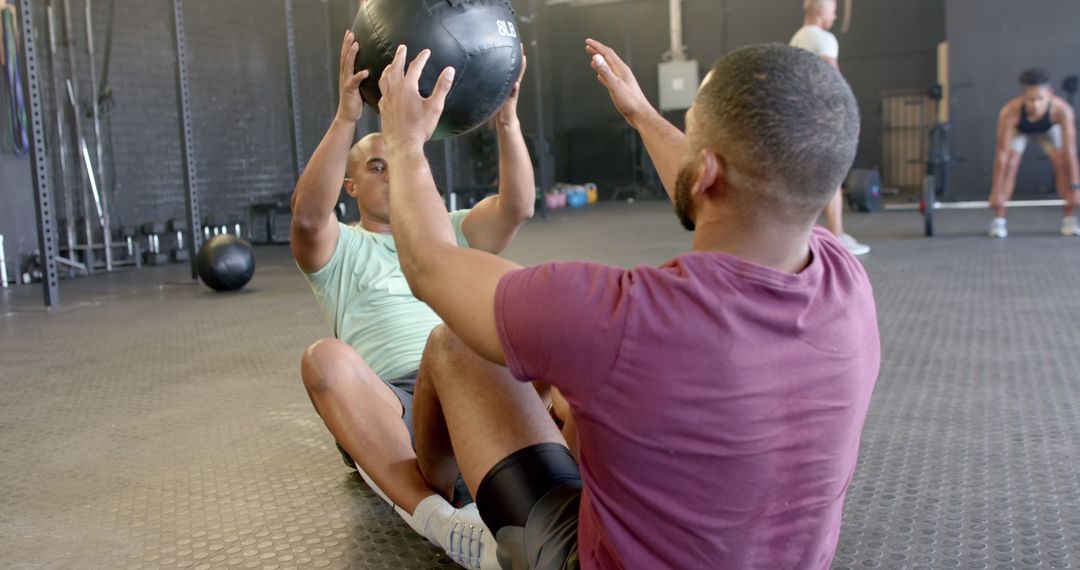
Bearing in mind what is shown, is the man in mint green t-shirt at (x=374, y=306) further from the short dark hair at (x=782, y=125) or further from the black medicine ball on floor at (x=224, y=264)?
the black medicine ball on floor at (x=224, y=264)

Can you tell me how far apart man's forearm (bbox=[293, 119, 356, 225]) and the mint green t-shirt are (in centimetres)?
19

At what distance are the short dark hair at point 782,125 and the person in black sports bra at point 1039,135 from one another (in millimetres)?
5591

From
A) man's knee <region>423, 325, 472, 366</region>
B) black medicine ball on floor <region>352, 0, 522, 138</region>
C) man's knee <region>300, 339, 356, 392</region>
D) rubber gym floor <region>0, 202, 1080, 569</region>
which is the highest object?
black medicine ball on floor <region>352, 0, 522, 138</region>

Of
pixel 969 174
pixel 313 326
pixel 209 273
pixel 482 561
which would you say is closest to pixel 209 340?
pixel 313 326

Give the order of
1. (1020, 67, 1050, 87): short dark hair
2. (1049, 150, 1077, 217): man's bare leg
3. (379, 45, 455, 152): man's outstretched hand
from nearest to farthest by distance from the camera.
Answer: (379, 45, 455, 152): man's outstretched hand < (1020, 67, 1050, 87): short dark hair < (1049, 150, 1077, 217): man's bare leg

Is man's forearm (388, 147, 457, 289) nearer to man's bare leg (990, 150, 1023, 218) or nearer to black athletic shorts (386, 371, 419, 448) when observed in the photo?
black athletic shorts (386, 371, 419, 448)

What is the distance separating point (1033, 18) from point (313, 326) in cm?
812

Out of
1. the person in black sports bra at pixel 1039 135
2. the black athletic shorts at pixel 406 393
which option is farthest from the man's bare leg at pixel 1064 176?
the black athletic shorts at pixel 406 393

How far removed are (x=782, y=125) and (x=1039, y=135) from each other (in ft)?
19.1

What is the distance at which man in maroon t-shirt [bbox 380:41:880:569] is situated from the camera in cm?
83

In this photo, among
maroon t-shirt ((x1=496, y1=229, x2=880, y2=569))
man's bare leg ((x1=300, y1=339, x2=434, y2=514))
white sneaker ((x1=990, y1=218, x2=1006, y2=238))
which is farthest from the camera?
white sneaker ((x1=990, y1=218, x2=1006, y2=238))

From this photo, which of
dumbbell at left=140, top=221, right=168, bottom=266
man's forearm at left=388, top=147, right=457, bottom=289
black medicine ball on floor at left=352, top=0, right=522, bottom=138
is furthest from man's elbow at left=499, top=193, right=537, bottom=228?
dumbbell at left=140, top=221, right=168, bottom=266

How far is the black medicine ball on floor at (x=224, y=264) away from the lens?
4.80 meters

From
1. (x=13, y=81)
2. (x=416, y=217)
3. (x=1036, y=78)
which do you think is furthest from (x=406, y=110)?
(x=1036, y=78)
